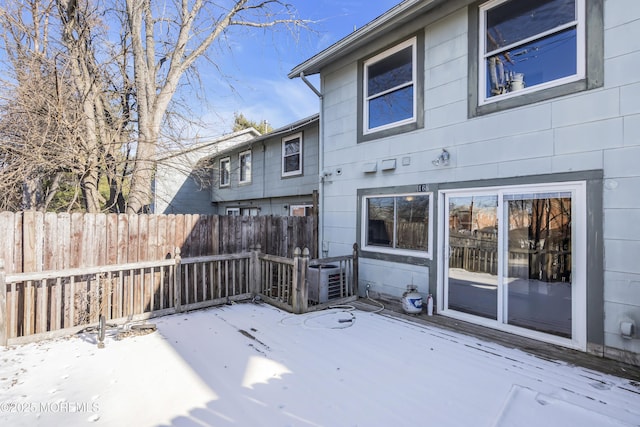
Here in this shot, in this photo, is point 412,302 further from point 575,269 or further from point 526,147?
point 526,147

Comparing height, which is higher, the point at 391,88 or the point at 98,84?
the point at 98,84

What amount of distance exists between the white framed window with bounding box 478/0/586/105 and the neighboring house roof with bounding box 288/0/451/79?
2.98 feet

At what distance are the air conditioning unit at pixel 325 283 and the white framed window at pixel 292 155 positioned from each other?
4.94 metres

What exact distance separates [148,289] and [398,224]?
4139 millimetres

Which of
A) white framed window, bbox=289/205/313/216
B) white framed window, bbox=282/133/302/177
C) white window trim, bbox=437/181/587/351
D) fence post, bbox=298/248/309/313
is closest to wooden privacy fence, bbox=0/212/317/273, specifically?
fence post, bbox=298/248/309/313

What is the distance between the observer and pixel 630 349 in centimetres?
331

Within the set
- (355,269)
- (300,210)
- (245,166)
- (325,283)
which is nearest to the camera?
(325,283)

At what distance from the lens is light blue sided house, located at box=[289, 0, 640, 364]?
3.41 metres

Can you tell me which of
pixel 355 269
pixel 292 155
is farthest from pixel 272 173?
pixel 355 269

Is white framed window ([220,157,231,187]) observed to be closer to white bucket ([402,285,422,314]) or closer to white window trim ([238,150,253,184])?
white window trim ([238,150,253,184])

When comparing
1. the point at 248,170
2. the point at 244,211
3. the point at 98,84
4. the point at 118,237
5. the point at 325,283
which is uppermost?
the point at 98,84

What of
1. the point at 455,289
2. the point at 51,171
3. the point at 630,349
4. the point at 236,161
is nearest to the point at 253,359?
the point at 455,289

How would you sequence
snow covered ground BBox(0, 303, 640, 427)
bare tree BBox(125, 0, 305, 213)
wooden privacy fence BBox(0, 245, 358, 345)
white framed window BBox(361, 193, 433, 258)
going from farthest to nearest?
bare tree BBox(125, 0, 305, 213) < white framed window BBox(361, 193, 433, 258) < wooden privacy fence BBox(0, 245, 358, 345) < snow covered ground BBox(0, 303, 640, 427)

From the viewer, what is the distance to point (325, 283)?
18.7ft
